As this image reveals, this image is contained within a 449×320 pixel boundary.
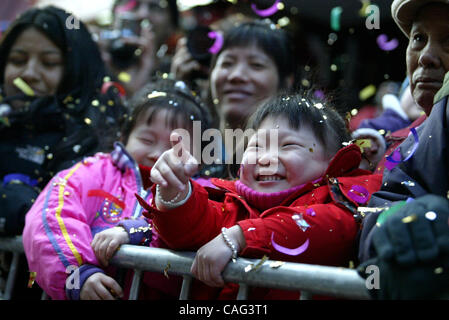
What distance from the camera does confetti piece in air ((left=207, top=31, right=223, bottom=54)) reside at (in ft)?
11.1

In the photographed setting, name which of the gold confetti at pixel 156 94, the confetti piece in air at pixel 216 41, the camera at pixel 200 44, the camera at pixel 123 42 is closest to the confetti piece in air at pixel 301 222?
the gold confetti at pixel 156 94

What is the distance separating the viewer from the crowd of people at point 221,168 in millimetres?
1599

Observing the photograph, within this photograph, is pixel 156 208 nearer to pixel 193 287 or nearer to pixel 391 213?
pixel 193 287

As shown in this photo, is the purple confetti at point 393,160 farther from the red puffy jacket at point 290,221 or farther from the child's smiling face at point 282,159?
the child's smiling face at point 282,159

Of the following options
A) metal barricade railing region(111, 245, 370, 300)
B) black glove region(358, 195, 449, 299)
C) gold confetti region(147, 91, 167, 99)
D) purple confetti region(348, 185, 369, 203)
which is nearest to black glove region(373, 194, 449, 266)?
black glove region(358, 195, 449, 299)

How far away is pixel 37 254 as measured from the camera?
2.14 metres

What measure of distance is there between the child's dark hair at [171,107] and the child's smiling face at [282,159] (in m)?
0.61

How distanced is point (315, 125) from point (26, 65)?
1.89 m

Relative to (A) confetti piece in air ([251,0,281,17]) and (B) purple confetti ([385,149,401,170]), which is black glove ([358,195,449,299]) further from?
(A) confetti piece in air ([251,0,281,17])

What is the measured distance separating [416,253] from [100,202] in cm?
148

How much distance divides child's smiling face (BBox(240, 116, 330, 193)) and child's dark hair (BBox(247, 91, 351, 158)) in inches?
0.9

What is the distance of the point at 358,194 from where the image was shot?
1.88 meters

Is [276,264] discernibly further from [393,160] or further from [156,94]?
[156,94]
